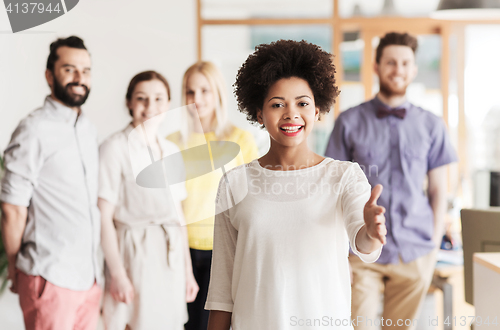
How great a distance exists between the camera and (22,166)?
7.10 feet

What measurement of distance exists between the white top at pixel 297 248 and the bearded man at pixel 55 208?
1.32 meters

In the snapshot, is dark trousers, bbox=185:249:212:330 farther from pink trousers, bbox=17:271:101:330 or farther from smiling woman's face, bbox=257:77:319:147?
smiling woman's face, bbox=257:77:319:147

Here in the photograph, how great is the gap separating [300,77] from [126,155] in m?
1.45

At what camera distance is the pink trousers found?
2168mm

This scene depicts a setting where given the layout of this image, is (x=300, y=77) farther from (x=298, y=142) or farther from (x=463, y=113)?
(x=463, y=113)

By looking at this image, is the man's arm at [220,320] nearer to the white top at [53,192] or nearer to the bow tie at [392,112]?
the white top at [53,192]

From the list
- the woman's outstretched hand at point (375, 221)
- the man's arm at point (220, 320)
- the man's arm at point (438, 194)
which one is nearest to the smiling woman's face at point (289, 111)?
the woman's outstretched hand at point (375, 221)

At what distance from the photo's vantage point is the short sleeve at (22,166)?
2.16 metres

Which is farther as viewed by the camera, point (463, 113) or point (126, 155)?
point (463, 113)

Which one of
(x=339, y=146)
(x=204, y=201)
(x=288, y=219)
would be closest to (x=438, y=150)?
(x=339, y=146)

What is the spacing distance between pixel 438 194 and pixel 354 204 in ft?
4.73

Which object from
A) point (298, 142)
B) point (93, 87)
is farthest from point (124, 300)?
point (298, 142)

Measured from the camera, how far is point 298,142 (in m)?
1.15

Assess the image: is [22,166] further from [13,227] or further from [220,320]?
[220,320]
